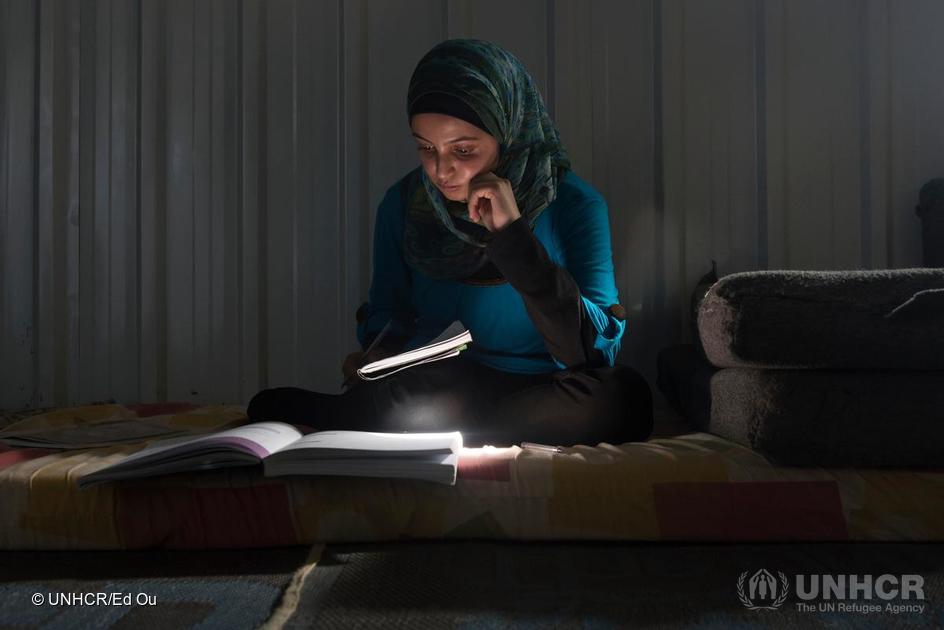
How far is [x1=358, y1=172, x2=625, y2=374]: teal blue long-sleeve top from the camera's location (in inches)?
46.2

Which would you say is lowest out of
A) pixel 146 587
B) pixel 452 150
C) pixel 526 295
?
pixel 146 587

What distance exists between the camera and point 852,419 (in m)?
0.92

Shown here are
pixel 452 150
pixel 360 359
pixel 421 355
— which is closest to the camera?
pixel 421 355

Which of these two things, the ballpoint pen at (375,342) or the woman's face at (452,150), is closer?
the woman's face at (452,150)

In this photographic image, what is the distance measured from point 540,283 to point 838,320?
45 centimetres

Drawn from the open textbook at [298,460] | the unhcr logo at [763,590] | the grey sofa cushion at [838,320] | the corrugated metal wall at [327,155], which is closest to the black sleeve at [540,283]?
the grey sofa cushion at [838,320]

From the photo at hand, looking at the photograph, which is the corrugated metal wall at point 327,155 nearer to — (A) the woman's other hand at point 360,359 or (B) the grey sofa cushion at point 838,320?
(A) the woman's other hand at point 360,359

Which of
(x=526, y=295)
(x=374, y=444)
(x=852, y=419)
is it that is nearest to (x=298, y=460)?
(x=374, y=444)

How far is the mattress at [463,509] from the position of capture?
844mm

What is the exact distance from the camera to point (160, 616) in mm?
645

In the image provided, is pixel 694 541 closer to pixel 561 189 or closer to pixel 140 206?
pixel 561 189

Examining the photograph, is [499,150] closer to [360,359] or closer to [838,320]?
[360,359]

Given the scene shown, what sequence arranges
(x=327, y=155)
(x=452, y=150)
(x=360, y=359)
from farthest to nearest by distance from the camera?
(x=327, y=155)
(x=360, y=359)
(x=452, y=150)

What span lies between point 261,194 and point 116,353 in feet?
2.29
